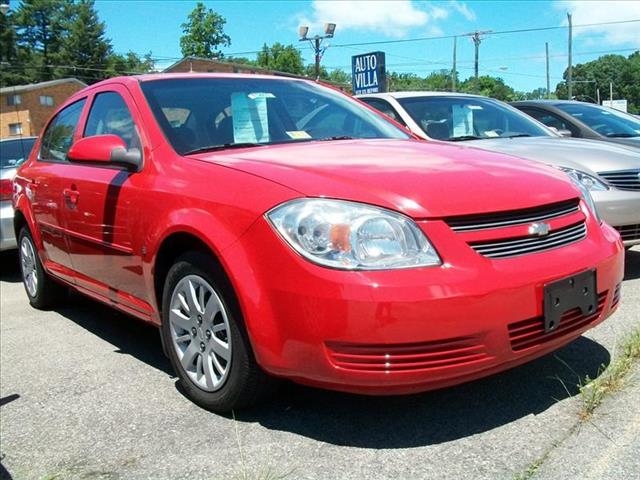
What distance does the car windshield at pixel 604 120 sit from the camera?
22.9 feet

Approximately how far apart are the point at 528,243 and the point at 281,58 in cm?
8647

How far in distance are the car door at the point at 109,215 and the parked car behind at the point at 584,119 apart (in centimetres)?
473

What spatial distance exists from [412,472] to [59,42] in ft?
279

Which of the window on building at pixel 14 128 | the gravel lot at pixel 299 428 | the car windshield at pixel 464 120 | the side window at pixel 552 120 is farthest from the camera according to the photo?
the window on building at pixel 14 128

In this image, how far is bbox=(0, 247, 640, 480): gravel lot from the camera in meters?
2.38

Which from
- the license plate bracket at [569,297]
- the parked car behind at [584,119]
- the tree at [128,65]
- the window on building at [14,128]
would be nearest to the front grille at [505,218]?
the license plate bracket at [569,297]

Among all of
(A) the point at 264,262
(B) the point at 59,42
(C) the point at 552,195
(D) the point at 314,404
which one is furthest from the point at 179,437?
(B) the point at 59,42

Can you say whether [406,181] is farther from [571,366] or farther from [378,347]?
[571,366]

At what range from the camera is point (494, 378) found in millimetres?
3111

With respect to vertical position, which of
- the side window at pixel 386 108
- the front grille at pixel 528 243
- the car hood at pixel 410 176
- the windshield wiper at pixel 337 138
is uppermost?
the side window at pixel 386 108

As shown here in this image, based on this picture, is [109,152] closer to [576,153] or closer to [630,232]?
[576,153]

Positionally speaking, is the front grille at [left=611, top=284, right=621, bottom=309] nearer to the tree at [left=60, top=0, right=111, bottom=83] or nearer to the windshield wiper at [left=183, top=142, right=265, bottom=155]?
the windshield wiper at [left=183, top=142, right=265, bottom=155]

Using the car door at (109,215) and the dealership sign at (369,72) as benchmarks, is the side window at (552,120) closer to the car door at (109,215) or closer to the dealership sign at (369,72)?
the car door at (109,215)

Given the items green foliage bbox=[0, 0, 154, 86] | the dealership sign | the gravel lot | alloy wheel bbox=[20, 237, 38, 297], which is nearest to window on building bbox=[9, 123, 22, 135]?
green foliage bbox=[0, 0, 154, 86]
